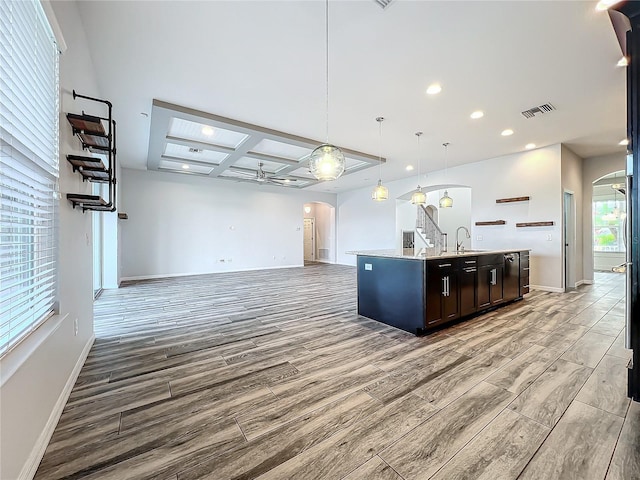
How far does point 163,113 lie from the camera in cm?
408

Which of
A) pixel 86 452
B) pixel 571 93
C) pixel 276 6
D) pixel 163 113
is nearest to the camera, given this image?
pixel 86 452

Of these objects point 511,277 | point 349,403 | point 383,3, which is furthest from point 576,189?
point 349,403

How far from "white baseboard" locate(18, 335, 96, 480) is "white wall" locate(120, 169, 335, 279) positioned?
244 inches

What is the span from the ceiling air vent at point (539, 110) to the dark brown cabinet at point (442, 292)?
2693 millimetres

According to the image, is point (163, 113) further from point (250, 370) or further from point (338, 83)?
point (250, 370)

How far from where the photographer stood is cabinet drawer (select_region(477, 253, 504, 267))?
3.93m

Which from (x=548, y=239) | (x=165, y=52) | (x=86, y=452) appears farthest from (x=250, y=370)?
(x=548, y=239)

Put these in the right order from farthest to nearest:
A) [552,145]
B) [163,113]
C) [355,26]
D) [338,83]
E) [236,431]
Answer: [552,145]
[163,113]
[338,83]
[355,26]
[236,431]

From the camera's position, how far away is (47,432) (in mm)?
1551

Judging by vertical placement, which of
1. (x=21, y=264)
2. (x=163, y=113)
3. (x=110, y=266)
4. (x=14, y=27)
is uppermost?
(x=163, y=113)

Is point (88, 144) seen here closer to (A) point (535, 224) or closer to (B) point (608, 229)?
(A) point (535, 224)

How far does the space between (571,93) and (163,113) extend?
18.9ft

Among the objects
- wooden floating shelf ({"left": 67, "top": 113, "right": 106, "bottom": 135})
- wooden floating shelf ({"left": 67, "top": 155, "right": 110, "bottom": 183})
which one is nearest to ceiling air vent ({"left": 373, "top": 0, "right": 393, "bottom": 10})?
wooden floating shelf ({"left": 67, "top": 113, "right": 106, "bottom": 135})

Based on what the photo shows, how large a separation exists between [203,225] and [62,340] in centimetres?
704
